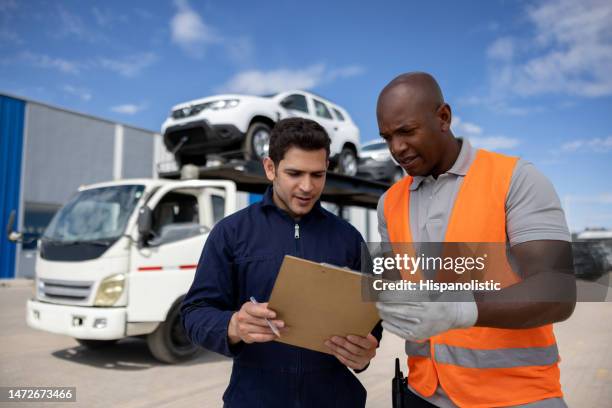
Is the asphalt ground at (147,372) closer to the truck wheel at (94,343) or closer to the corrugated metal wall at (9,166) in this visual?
the truck wheel at (94,343)

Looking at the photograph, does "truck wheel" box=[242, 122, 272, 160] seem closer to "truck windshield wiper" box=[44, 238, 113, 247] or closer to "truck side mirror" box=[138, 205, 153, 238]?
"truck side mirror" box=[138, 205, 153, 238]

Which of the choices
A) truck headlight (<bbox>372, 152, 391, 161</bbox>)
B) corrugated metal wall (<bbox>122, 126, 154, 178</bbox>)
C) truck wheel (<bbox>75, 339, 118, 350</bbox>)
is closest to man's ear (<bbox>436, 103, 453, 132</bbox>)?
truck wheel (<bbox>75, 339, 118, 350</bbox>)

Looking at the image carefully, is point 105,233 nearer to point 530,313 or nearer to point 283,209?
point 283,209

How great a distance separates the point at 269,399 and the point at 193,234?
454 centimetres

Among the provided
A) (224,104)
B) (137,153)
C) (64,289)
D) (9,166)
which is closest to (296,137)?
(64,289)

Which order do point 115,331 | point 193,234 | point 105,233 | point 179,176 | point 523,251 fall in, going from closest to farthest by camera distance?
point 523,251, point 115,331, point 105,233, point 193,234, point 179,176

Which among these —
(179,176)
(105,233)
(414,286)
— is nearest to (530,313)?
(414,286)

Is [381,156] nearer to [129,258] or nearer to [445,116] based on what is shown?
[129,258]

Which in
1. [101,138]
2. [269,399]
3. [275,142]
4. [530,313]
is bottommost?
[269,399]

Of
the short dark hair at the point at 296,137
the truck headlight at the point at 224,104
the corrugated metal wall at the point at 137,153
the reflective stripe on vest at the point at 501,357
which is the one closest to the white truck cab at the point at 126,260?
the truck headlight at the point at 224,104

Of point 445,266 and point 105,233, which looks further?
point 105,233

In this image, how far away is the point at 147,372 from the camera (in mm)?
5684

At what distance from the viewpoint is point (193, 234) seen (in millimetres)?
6176

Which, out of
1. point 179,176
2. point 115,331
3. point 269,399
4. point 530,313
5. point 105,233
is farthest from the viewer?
point 179,176
